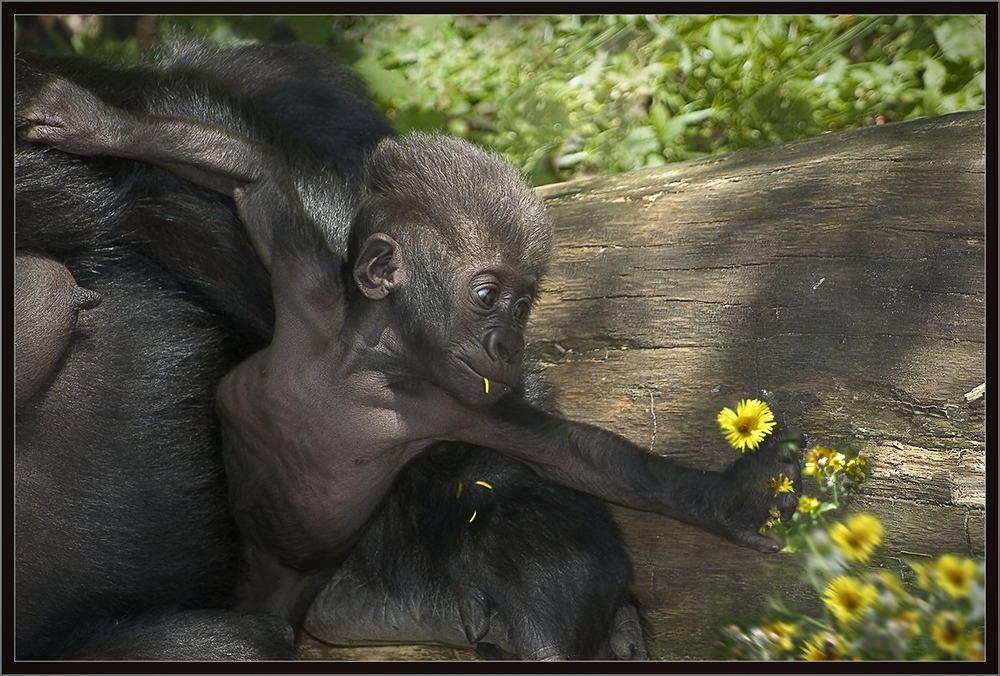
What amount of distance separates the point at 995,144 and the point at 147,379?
2.32 meters

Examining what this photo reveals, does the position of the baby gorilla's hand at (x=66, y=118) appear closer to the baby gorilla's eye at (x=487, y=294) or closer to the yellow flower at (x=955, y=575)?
the baby gorilla's eye at (x=487, y=294)

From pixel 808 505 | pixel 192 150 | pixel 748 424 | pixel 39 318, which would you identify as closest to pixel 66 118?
pixel 192 150

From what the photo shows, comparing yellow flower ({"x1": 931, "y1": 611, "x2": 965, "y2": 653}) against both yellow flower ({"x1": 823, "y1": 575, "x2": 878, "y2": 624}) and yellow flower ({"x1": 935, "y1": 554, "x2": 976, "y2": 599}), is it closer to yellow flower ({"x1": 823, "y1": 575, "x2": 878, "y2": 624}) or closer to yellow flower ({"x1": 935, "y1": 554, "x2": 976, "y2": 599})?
yellow flower ({"x1": 935, "y1": 554, "x2": 976, "y2": 599})

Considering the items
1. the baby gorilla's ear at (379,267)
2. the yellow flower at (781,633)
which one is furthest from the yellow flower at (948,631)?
the baby gorilla's ear at (379,267)

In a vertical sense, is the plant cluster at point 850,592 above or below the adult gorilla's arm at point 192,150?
below

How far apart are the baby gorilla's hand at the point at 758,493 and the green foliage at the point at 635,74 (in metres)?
1.96

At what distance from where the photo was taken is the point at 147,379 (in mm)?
3287

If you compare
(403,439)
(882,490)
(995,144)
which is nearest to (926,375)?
(882,490)

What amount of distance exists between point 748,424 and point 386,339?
95cm

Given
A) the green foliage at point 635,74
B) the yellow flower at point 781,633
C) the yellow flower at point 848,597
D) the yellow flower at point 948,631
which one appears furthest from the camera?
the green foliage at point 635,74

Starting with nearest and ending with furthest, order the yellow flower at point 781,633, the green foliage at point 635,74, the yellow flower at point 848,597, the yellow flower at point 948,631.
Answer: the yellow flower at point 948,631
the yellow flower at point 848,597
the yellow flower at point 781,633
the green foliage at point 635,74

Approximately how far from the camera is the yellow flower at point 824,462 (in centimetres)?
305

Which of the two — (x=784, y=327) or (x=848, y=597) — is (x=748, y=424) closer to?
(x=784, y=327)

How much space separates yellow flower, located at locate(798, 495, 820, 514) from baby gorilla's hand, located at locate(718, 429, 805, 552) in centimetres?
7
